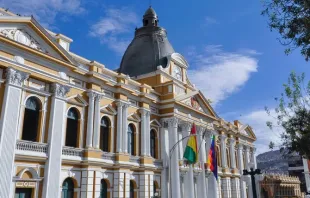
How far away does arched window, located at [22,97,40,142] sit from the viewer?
14454 millimetres

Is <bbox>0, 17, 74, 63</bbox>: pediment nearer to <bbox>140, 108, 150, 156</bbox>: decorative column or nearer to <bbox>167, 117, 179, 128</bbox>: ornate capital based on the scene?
<bbox>140, 108, 150, 156</bbox>: decorative column

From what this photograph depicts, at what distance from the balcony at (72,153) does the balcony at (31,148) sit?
138 cm

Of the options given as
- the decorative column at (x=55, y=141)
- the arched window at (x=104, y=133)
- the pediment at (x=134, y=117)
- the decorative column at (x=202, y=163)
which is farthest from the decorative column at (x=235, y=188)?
the decorative column at (x=55, y=141)

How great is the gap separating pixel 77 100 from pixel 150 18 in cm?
1564

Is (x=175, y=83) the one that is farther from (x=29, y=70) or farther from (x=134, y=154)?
(x=29, y=70)

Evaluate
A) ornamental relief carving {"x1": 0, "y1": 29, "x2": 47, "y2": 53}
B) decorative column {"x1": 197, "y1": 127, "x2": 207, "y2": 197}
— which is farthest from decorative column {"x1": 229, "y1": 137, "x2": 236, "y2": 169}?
ornamental relief carving {"x1": 0, "y1": 29, "x2": 47, "y2": 53}

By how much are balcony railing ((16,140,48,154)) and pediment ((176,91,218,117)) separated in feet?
39.8

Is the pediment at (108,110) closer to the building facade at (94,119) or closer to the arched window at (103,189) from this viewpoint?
the building facade at (94,119)

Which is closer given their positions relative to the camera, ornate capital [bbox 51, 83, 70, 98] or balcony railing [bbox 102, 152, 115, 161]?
ornate capital [bbox 51, 83, 70, 98]

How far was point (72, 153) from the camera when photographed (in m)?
16.3

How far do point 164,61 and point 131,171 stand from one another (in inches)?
421

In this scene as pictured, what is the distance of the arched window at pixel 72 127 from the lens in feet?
54.7

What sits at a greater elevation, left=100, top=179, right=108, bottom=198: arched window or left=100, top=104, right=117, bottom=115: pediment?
left=100, top=104, right=117, bottom=115: pediment

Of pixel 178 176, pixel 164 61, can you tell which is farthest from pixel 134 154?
pixel 164 61
